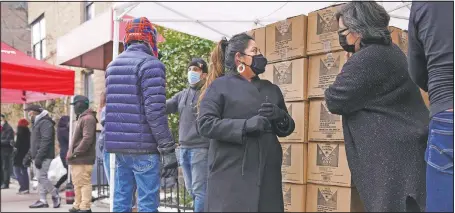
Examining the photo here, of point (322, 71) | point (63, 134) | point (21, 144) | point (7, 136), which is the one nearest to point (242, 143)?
point (322, 71)

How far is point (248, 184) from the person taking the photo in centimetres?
257

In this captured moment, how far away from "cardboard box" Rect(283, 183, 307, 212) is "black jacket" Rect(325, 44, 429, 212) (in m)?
1.33

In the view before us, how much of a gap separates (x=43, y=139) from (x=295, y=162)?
165 inches

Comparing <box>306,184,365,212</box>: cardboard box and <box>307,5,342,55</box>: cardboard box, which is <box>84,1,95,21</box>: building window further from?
<box>306,184,365,212</box>: cardboard box

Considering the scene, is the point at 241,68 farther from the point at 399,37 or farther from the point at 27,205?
the point at 27,205

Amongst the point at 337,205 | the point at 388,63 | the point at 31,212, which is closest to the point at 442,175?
the point at 388,63

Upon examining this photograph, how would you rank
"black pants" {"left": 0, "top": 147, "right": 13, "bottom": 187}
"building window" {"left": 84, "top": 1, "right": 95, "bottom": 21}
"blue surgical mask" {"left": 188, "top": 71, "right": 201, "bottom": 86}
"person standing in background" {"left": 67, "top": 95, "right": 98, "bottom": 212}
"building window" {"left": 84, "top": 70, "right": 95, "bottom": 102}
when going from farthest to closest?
1. "building window" {"left": 84, "top": 70, "right": 95, "bottom": 102}
2. "building window" {"left": 84, "top": 1, "right": 95, "bottom": 21}
3. "black pants" {"left": 0, "top": 147, "right": 13, "bottom": 187}
4. "person standing in background" {"left": 67, "top": 95, "right": 98, "bottom": 212}
5. "blue surgical mask" {"left": 188, "top": 71, "right": 201, "bottom": 86}

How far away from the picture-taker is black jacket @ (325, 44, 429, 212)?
214cm

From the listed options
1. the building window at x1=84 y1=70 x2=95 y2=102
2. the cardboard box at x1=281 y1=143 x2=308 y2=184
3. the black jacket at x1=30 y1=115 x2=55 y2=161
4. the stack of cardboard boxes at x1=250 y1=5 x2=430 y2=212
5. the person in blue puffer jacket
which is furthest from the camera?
the building window at x1=84 y1=70 x2=95 y2=102

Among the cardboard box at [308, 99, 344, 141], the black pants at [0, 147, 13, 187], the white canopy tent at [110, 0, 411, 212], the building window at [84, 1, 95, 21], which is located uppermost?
the building window at [84, 1, 95, 21]

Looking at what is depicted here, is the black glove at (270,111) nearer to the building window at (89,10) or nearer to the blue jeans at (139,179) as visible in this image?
the blue jeans at (139,179)

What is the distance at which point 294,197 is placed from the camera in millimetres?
3635

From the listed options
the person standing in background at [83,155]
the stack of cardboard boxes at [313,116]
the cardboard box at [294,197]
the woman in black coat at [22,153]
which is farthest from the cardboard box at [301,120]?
the woman in black coat at [22,153]

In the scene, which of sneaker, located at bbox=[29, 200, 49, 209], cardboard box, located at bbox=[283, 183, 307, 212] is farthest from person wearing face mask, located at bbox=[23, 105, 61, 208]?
cardboard box, located at bbox=[283, 183, 307, 212]
